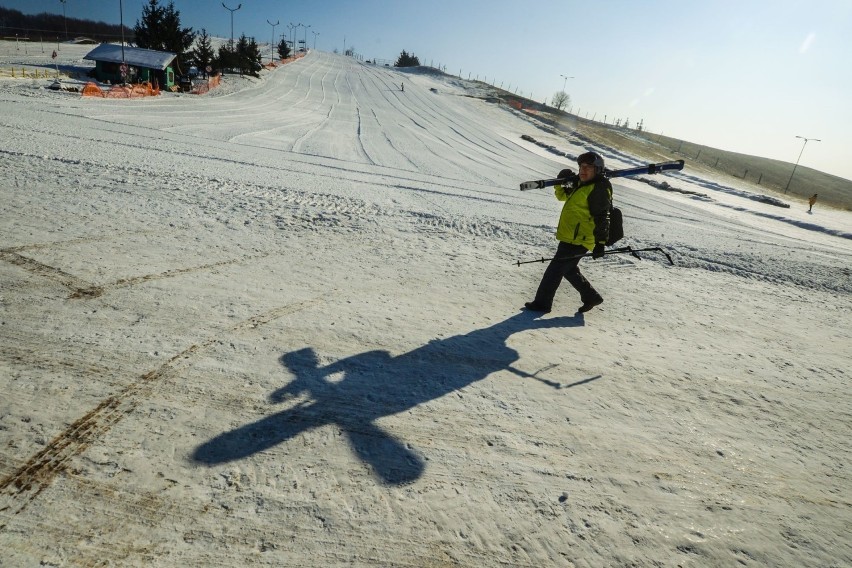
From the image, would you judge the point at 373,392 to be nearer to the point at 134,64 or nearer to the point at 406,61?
the point at 134,64

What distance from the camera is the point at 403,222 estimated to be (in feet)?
23.8

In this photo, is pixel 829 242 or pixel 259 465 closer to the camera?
pixel 259 465

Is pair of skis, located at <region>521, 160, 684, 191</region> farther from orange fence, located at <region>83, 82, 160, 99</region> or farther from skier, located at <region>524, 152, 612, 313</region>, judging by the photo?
orange fence, located at <region>83, 82, 160, 99</region>

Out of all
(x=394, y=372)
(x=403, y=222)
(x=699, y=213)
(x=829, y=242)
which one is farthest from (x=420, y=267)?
(x=829, y=242)

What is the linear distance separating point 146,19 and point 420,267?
4429 centimetres

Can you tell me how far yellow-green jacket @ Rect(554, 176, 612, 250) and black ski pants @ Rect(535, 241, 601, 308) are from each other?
10 centimetres

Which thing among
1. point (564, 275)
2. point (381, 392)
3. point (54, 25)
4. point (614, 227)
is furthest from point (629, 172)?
point (54, 25)

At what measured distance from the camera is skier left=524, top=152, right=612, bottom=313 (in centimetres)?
445

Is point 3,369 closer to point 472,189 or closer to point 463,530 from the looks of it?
point 463,530

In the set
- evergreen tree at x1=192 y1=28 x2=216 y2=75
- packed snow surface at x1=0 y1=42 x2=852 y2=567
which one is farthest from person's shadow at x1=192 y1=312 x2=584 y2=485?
evergreen tree at x1=192 y1=28 x2=216 y2=75

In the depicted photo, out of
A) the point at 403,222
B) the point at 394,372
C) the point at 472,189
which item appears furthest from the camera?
the point at 472,189

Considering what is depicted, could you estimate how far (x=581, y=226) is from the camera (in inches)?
181

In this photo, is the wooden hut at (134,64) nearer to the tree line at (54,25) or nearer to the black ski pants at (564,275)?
the black ski pants at (564,275)

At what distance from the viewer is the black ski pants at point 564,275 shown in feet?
15.4
